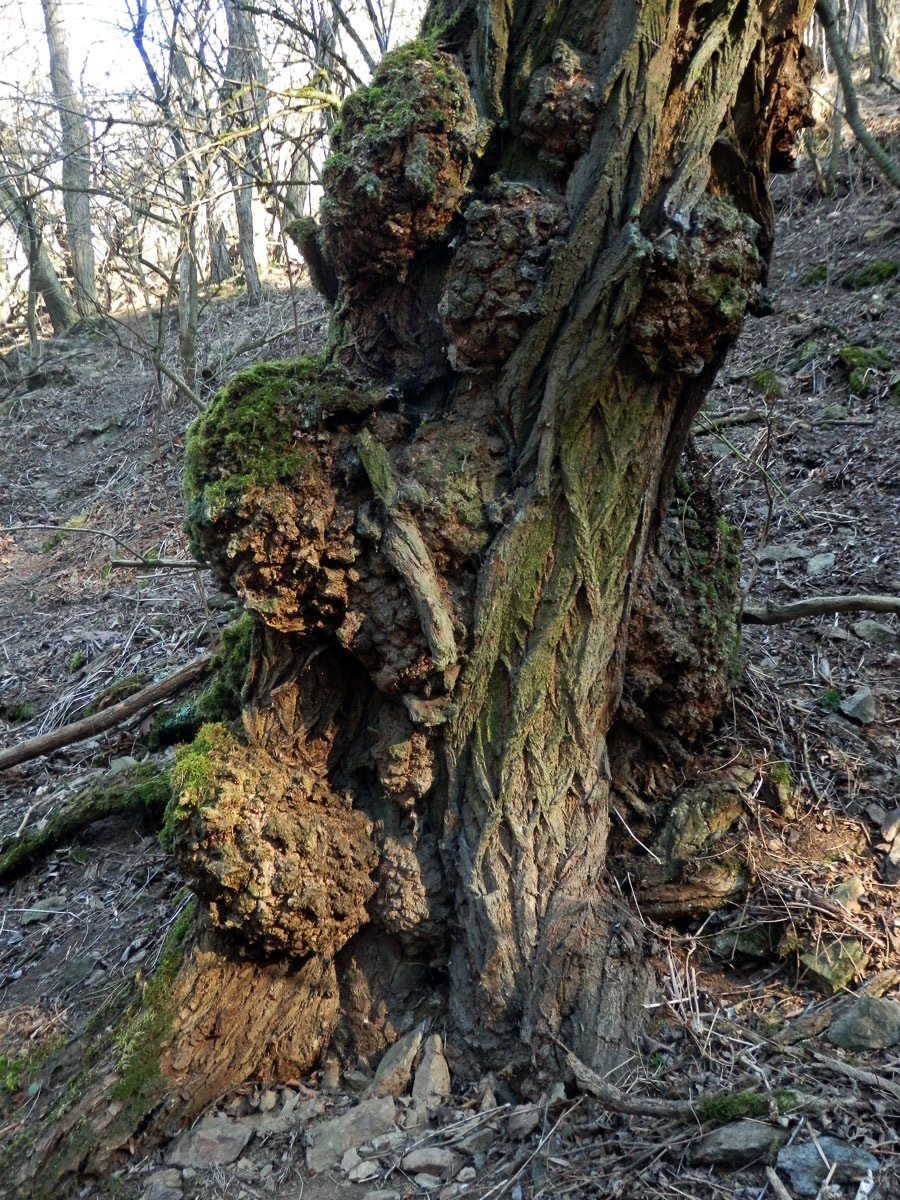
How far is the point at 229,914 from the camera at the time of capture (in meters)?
2.74

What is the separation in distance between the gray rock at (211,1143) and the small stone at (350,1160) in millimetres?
340

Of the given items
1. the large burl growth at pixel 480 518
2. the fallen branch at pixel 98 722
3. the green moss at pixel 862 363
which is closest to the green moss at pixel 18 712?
the fallen branch at pixel 98 722

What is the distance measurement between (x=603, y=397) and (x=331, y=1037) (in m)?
2.40

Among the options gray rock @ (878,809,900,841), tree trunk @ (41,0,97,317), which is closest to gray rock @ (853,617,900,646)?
gray rock @ (878,809,900,841)

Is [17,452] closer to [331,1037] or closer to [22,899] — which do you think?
[22,899]

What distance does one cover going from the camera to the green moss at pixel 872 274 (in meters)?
7.96

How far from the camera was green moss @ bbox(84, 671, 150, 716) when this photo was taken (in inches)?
206

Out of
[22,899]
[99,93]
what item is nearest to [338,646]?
[22,899]

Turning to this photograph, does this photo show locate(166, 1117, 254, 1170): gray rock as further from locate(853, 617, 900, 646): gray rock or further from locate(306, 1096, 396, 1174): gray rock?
locate(853, 617, 900, 646): gray rock

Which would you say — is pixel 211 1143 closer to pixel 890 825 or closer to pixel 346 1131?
pixel 346 1131

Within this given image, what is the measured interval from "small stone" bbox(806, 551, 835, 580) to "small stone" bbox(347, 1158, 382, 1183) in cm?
381

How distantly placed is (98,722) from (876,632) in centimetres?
427

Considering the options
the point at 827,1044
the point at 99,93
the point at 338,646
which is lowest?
the point at 827,1044

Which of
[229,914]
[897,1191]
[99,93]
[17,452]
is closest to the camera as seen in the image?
[897,1191]
